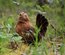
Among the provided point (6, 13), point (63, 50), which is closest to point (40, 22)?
point (63, 50)

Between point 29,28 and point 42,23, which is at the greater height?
point 42,23

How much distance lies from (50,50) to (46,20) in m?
0.95

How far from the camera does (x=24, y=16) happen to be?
430cm

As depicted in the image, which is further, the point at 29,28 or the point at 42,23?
the point at 29,28

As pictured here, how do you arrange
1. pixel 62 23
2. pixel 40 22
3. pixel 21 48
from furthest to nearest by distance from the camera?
pixel 40 22 → pixel 21 48 → pixel 62 23

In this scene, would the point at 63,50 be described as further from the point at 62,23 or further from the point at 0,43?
the point at 0,43

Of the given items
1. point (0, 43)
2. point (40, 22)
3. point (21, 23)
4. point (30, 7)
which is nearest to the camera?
point (0, 43)

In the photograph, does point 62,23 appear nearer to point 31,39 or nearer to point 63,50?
point 63,50

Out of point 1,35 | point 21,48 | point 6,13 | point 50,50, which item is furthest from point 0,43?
point 6,13

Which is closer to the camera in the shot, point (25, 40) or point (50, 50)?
point (50, 50)

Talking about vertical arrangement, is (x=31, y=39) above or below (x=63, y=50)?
below

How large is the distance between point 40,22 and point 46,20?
96 mm

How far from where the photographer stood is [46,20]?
3953 millimetres

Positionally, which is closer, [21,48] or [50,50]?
[50,50]
